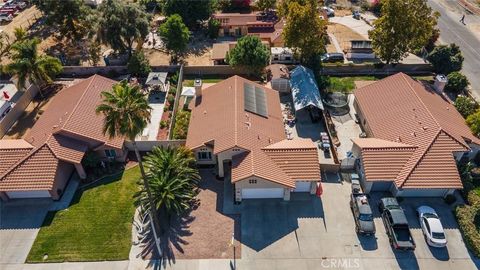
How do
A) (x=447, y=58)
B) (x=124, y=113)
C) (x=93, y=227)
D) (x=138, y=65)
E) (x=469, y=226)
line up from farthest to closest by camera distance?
(x=138, y=65) → (x=447, y=58) → (x=93, y=227) → (x=469, y=226) → (x=124, y=113)

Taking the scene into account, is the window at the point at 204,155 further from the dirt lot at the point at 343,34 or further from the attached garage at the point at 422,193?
the dirt lot at the point at 343,34

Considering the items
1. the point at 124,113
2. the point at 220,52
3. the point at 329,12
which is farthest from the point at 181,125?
the point at 329,12

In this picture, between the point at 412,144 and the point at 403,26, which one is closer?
the point at 412,144

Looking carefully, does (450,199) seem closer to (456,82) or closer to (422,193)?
(422,193)

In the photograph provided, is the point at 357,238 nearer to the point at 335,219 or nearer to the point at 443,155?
the point at 335,219

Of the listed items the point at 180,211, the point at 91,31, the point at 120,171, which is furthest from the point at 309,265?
the point at 91,31

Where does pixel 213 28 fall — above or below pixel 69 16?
below

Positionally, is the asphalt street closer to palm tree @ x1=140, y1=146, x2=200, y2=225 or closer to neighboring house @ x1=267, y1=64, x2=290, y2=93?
neighboring house @ x1=267, y1=64, x2=290, y2=93
